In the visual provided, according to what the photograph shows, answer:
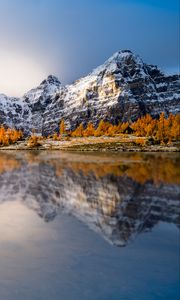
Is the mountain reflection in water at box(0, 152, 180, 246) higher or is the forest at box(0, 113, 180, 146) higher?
the forest at box(0, 113, 180, 146)

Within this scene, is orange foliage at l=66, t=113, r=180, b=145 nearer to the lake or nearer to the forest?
the forest

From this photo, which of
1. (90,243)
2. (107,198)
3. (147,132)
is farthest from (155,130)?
(90,243)

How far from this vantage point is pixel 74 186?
114ft

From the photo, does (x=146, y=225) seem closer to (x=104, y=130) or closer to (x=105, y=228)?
(x=105, y=228)

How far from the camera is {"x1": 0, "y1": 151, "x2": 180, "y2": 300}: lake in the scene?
1241 cm

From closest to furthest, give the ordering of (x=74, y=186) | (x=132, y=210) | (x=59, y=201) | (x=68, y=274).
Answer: (x=68, y=274)
(x=132, y=210)
(x=59, y=201)
(x=74, y=186)

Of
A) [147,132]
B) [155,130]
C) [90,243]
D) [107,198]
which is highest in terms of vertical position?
[155,130]

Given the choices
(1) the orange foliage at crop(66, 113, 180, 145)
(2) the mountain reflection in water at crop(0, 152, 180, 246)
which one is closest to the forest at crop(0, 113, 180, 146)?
(1) the orange foliage at crop(66, 113, 180, 145)

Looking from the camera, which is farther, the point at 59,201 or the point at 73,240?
the point at 59,201

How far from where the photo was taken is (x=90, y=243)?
1720 cm

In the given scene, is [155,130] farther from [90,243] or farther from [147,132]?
[90,243]

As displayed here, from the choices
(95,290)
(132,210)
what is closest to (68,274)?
(95,290)

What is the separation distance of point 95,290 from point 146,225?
862 centimetres

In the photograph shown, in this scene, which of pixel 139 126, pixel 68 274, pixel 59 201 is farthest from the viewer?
pixel 139 126
